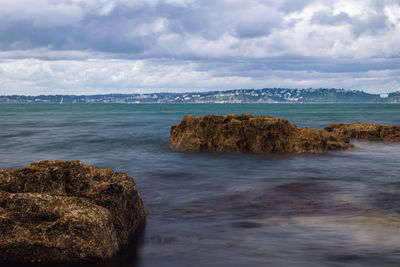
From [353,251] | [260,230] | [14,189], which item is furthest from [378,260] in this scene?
[14,189]

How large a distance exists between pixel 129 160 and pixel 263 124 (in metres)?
7.47

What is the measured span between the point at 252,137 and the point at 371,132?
11214 mm

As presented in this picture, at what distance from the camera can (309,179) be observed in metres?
14.6

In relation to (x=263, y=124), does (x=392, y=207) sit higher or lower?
lower

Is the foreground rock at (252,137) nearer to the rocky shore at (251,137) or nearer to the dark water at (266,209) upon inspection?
the rocky shore at (251,137)

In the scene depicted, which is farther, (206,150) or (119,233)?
(206,150)

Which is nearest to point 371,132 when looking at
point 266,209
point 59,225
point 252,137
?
point 252,137

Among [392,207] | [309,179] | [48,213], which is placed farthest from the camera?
[309,179]

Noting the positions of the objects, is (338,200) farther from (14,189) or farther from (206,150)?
(206,150)

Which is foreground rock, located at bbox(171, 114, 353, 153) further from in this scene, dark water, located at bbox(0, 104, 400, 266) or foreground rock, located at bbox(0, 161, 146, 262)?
foreground rock, located at bbox(0, 161, 146, 262)

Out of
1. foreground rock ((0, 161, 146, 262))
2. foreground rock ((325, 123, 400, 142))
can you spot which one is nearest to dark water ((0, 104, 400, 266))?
foreground rock ((0, 161, 146, 262))

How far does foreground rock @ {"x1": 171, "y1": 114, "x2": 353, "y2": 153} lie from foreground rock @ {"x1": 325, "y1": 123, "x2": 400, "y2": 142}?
222 inches

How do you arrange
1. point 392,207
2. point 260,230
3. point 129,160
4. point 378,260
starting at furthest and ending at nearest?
point 129,160 → point 392,207 → point 260,230 → point 378,260

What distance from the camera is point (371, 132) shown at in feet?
91.3
